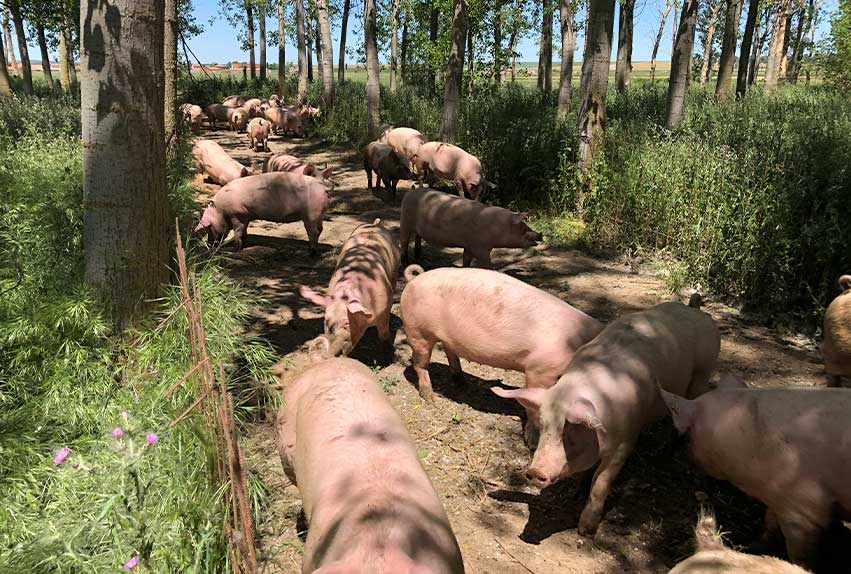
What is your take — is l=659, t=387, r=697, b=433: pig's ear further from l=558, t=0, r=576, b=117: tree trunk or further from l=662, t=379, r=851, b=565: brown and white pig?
l=558, t=0, r=576, b=117: tree trunk

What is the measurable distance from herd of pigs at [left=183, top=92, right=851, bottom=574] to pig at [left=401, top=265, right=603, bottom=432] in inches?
0.4

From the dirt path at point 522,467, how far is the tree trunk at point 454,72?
6.44 metres

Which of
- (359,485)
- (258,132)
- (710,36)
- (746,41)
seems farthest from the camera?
(710,36)

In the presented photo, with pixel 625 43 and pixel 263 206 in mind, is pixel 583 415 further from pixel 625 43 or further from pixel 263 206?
pixel 625 43

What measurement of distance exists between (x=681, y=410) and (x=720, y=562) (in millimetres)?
1251

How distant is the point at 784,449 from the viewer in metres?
3.04

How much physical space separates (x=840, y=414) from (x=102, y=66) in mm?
5051

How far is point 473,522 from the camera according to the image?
3.79 m

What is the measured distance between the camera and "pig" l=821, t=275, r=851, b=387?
4.51 meters

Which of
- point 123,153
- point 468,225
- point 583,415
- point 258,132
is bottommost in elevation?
point 583,415

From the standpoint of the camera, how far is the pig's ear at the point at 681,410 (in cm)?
337

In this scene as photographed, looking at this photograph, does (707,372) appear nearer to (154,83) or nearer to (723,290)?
(723,290)

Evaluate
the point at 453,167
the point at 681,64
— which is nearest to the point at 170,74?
the point at 453,167

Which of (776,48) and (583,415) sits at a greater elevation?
(776,48)
